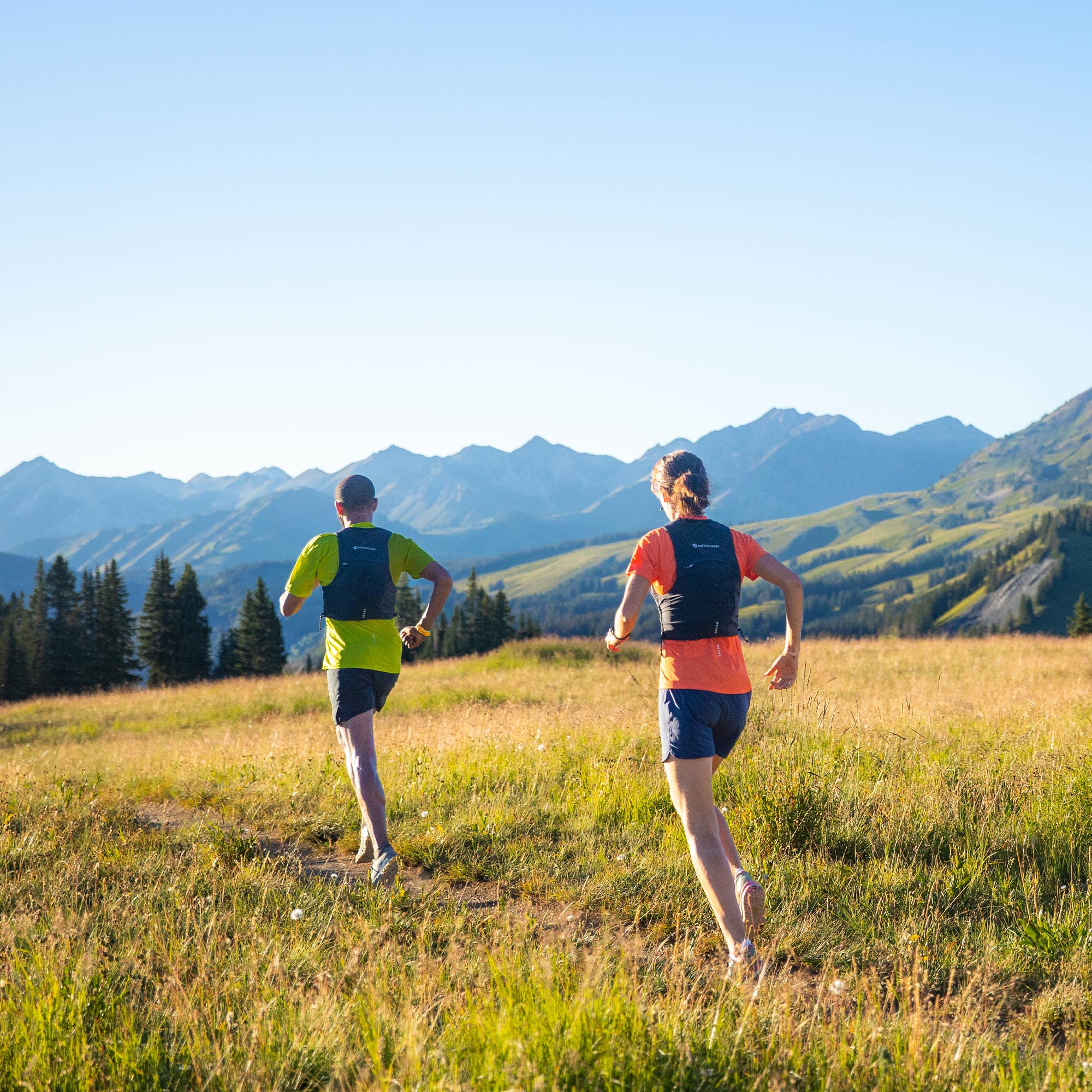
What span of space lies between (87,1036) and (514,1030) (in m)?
1.78

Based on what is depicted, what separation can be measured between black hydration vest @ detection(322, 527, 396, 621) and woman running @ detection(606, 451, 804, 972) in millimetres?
2194

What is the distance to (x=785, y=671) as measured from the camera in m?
4.67

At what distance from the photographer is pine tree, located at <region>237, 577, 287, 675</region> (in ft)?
204

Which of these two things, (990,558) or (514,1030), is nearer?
(514,1030)

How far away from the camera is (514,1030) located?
9.82ft

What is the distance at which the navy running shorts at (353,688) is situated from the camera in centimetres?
587

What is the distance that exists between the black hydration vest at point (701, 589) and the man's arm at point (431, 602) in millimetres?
2116

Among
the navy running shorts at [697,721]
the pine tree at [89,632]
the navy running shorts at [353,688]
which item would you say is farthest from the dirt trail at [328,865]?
the pine tree at [89,632]

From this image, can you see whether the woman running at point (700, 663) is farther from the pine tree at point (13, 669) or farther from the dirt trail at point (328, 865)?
the pine tree at point (13, 669)

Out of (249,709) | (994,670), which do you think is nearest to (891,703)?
(994,670)

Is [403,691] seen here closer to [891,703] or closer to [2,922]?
[891,703]

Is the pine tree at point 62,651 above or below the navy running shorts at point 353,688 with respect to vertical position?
below

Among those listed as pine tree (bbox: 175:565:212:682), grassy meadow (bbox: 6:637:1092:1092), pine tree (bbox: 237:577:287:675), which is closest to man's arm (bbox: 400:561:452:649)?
grassy meadow (bbox: 6:637:1092:1092)

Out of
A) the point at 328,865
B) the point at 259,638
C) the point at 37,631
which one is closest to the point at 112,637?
the point at 37,631
